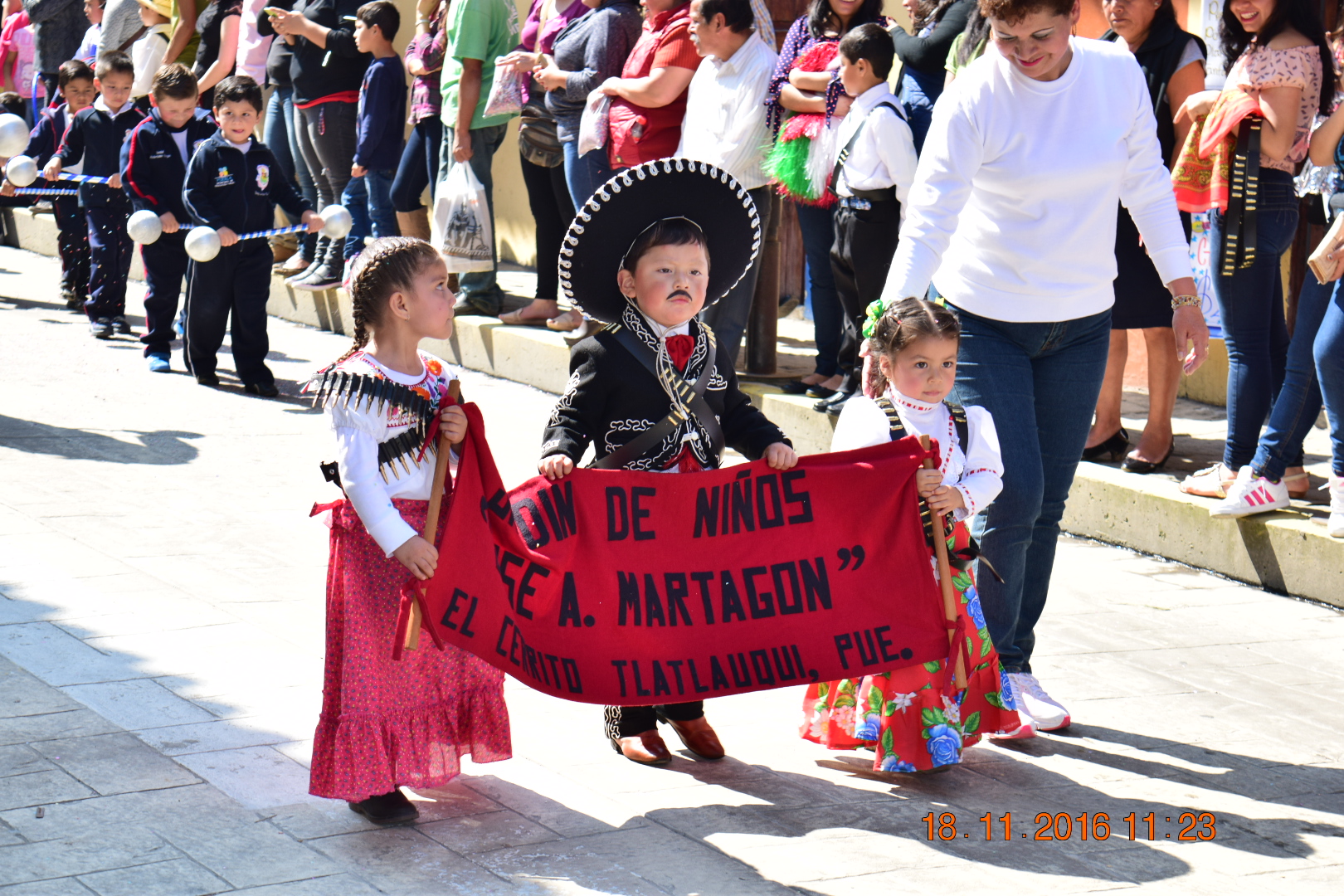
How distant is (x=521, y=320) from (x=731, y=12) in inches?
127

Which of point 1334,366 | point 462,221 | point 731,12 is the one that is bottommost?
point 1334,366

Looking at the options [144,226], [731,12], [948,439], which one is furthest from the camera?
[144,226]

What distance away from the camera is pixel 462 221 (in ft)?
34.2

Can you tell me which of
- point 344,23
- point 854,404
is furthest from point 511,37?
point 854,404

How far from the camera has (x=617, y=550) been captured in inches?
168

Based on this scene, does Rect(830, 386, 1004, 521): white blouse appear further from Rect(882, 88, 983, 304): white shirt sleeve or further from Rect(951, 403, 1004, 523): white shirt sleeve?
Rect(882, 88, 983, 304): white shirt sleeve

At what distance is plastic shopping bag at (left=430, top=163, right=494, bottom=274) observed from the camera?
34.2ft

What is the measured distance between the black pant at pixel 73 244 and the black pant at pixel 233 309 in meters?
3.19

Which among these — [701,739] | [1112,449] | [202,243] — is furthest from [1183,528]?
[202,243]

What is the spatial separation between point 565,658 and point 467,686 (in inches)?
10.3

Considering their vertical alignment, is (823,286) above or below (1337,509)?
above

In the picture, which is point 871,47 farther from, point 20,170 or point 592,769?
point 20,170

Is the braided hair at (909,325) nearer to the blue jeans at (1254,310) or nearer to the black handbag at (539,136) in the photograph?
the blue jeans at (1254,310)

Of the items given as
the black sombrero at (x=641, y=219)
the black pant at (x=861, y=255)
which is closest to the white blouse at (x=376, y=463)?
the black sombrero at (x=641, y=219)
